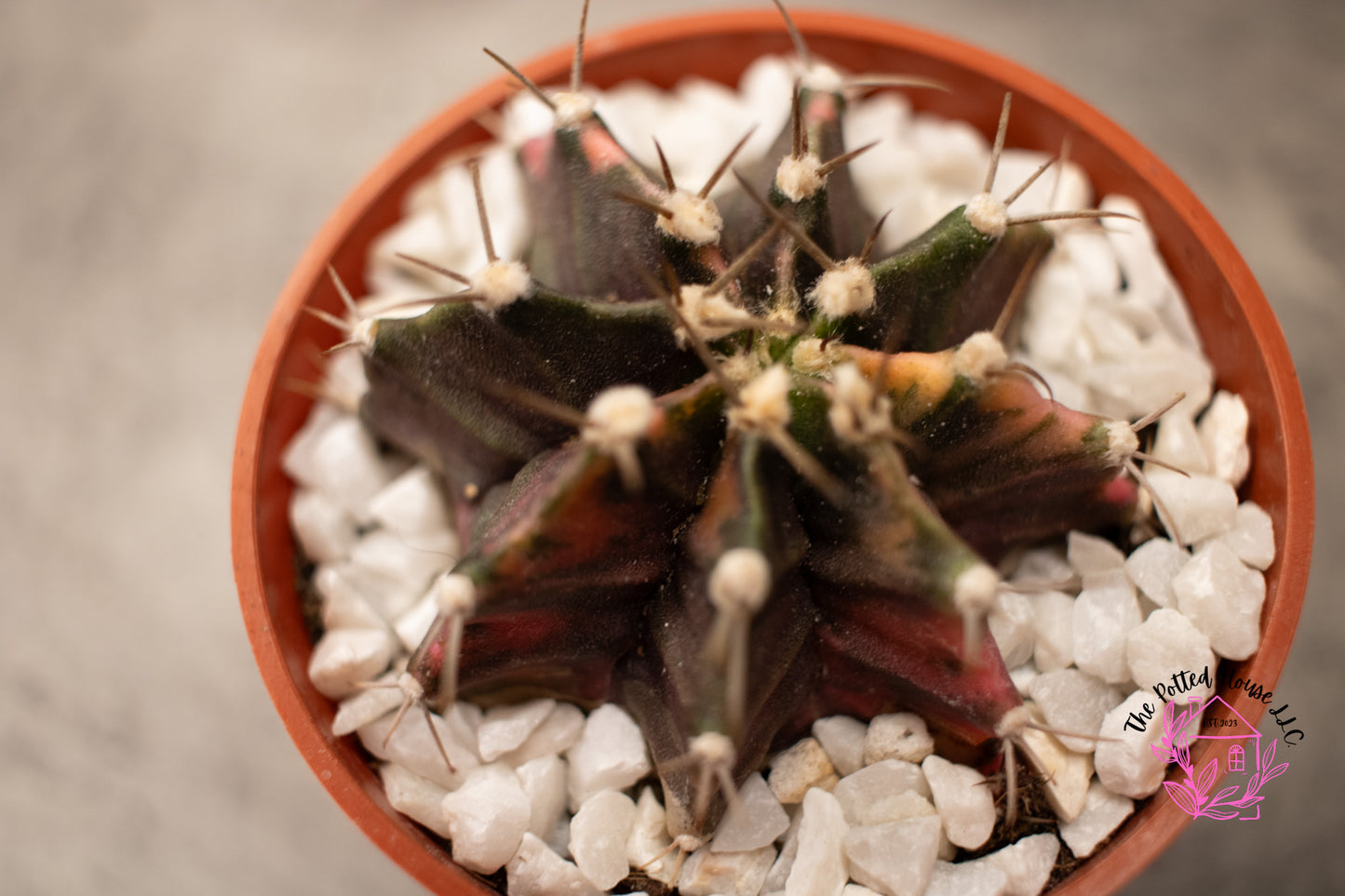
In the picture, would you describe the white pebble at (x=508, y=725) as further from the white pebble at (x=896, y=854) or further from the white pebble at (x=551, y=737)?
the white pebble at (x=896, y=854)

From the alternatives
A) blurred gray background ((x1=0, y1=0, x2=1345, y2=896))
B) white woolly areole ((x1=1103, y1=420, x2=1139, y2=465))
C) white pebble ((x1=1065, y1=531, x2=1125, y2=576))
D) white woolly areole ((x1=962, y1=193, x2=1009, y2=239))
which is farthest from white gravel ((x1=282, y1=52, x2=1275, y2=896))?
blurred gray background ((x1=0, y1=0, x2=1345, y2=896))

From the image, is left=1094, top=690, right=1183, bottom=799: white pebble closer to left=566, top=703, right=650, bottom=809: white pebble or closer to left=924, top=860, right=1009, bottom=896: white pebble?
left=924, top=860, right=1009, bottom=896: white pebble

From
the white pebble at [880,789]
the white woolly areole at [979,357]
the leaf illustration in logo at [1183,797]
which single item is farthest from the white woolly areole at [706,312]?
the leaf illustration in logo at [1183,797]

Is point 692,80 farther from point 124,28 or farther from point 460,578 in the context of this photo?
point 124,28

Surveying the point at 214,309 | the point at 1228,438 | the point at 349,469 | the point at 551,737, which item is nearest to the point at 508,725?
the point at 551,737

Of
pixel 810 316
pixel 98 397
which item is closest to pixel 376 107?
pixel 98 397

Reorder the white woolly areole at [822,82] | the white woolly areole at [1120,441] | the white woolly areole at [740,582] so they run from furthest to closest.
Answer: the white woolly areole at [822,82] < the white woolly areole at [1120,441] < the white woolly areole at [740,582]
